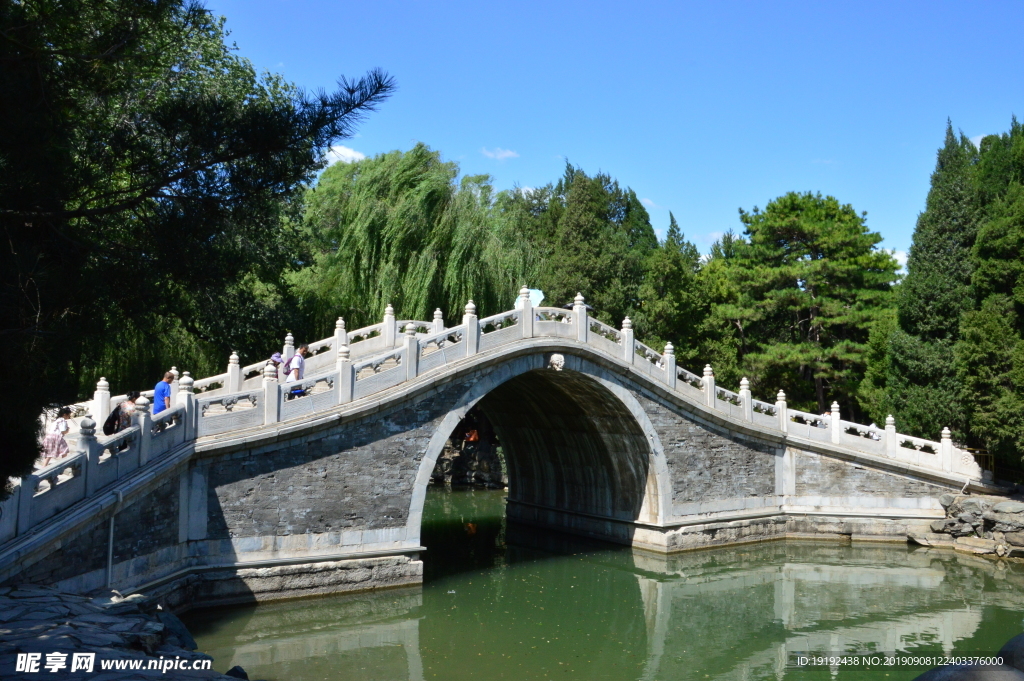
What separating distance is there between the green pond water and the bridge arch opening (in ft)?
3.19

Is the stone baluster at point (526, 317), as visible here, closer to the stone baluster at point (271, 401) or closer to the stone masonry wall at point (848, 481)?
the stone baluster at point (271, 401)

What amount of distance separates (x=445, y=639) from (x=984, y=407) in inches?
522

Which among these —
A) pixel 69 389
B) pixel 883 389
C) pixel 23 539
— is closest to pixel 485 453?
pixel 883 389

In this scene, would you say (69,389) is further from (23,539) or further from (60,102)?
(23,539)

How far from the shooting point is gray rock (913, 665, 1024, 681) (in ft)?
19.8

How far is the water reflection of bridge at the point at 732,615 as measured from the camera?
11773 mm

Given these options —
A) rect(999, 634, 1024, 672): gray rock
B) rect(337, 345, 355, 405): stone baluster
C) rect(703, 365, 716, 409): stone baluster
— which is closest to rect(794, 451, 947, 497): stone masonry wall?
rect(703, 365, 716, 409): stone baluster

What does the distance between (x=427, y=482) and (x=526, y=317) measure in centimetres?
382

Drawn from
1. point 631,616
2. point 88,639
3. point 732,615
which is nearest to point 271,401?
point 88,639

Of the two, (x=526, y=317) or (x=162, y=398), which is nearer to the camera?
(x=162, y=398)

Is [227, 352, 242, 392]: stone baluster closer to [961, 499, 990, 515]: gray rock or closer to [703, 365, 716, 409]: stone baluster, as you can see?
[703, 365, 716, 409]: stone baluster

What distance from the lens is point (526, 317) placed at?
1620 centimetres

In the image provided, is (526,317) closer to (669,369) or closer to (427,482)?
(669,369)

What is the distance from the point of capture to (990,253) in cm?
1969
